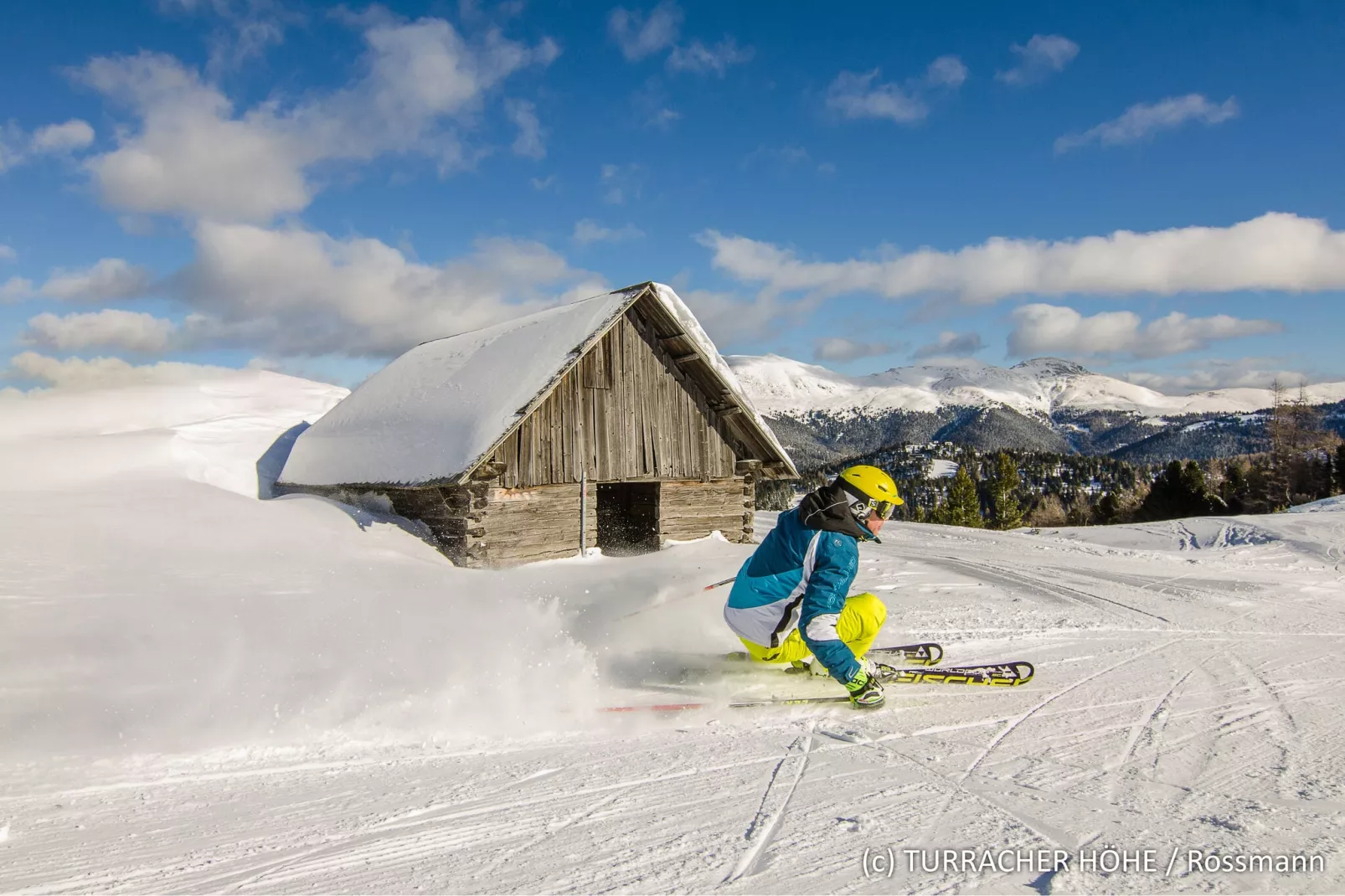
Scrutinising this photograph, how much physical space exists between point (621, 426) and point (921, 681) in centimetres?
1027

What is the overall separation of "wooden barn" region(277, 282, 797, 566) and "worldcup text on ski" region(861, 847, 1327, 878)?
10.5 meters

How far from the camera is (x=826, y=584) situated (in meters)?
5.54

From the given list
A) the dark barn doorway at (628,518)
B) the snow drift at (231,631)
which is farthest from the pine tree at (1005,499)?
the snow drift at (231,631)

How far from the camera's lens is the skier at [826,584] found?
5.55 meters

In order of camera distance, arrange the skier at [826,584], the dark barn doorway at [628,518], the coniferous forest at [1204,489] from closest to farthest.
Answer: the skier at [826,584] → the dark barn doorway at [628,518] → the coniferous forest at [1204,489]

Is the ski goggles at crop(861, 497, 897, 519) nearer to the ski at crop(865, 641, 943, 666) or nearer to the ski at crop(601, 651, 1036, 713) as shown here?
the ski at crop(601, 651, 1036, 713)

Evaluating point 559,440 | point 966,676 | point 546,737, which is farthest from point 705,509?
point 546,737

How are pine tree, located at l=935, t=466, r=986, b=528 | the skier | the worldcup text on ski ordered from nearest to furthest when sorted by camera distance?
the worldcup text on ski, the skier, pine tree, located at l=935, t=466, r=986, b=528

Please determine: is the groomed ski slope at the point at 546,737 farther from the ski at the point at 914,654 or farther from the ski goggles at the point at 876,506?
the ski goggles at the point at 876,506

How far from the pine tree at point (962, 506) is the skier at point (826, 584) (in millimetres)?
54922

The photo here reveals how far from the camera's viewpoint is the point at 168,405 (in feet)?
72.3

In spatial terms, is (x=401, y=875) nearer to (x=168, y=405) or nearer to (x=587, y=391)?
(x=587, y=391)

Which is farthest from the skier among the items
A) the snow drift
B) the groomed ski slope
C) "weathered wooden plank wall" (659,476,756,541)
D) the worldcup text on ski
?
"weathered wooden plank wall" (659,476,756,541)

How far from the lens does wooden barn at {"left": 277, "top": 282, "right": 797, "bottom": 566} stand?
1399 centimetres
